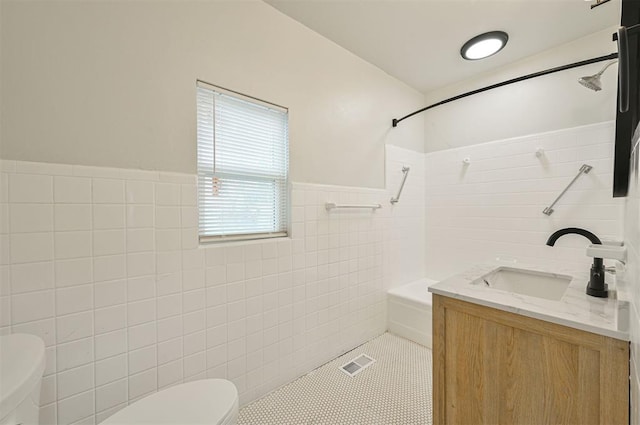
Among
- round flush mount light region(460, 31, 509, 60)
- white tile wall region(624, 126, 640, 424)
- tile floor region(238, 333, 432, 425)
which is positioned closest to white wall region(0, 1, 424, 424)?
tile floor region(238, 333, 432, 425)

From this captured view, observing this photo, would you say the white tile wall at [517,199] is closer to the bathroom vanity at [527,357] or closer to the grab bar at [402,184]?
the grab bar at [402,184]

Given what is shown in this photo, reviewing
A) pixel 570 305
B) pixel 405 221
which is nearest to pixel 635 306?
pixel 570 305

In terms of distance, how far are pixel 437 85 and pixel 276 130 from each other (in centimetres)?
207

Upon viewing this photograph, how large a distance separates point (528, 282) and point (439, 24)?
186 centimetres

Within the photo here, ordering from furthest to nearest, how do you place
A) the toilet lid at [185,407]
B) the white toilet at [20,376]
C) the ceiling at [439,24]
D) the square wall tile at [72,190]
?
1. the ceiling at [439,24]
2. the square wall tile at [72,190]
3. the toilet lid at [185,407]
4. the white toilet at [20,376]

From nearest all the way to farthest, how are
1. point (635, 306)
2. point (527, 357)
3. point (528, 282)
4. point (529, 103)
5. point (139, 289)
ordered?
1. point (635, 306)
2. point (527, 357)
3. point (139, 289)
4. point (528, 282)
5. point (529, 103)

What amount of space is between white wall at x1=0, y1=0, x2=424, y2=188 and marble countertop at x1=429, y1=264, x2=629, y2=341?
1.21m

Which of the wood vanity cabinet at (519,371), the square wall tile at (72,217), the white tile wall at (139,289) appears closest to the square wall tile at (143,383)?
the white tile wall at (139,289)

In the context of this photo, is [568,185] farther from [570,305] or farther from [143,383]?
[143,383]

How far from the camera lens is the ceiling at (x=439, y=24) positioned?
1.73 metres

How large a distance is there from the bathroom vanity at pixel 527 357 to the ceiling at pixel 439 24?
1.79m

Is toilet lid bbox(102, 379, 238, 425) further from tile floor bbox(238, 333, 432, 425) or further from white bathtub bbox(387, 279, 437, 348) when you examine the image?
white bathtub bbox(387, 279, 437, 348)

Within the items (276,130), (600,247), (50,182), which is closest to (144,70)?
(50,182)

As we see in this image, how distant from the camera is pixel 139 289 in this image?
126 cm
